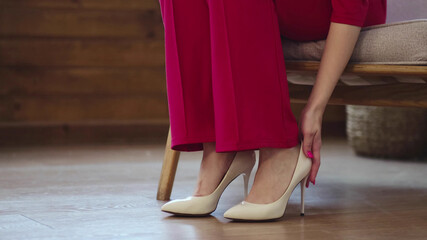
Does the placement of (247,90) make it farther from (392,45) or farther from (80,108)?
(80,108)

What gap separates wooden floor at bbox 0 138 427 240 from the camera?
103cm

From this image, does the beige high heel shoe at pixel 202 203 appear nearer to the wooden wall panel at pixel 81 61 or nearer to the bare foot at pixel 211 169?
the bare foot at pixel 211 169

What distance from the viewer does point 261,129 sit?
1.07 meters

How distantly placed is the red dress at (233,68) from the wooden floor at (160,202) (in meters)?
0.15

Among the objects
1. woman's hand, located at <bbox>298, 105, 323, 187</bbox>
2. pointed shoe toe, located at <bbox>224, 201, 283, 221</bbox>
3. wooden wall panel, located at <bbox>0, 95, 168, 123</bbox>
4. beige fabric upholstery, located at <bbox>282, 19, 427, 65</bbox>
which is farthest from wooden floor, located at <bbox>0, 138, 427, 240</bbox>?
wooden wall panel, located at <bbox>0, 95, 168, 123</bbox>

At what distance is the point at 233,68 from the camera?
106 cm

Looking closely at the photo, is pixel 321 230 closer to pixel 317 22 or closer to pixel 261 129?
pixel 261 129

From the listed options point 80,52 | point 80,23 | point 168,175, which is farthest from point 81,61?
point 168,175

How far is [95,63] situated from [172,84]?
1825 mm

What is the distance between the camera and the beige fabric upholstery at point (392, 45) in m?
1.16

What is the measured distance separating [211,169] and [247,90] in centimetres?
20

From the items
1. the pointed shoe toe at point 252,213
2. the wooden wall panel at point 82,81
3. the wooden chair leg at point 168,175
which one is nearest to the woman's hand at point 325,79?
the pointed shoe toe at point 252,213

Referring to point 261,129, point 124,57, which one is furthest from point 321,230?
point 124,57

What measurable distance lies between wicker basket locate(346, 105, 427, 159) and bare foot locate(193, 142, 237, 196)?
1.23m
